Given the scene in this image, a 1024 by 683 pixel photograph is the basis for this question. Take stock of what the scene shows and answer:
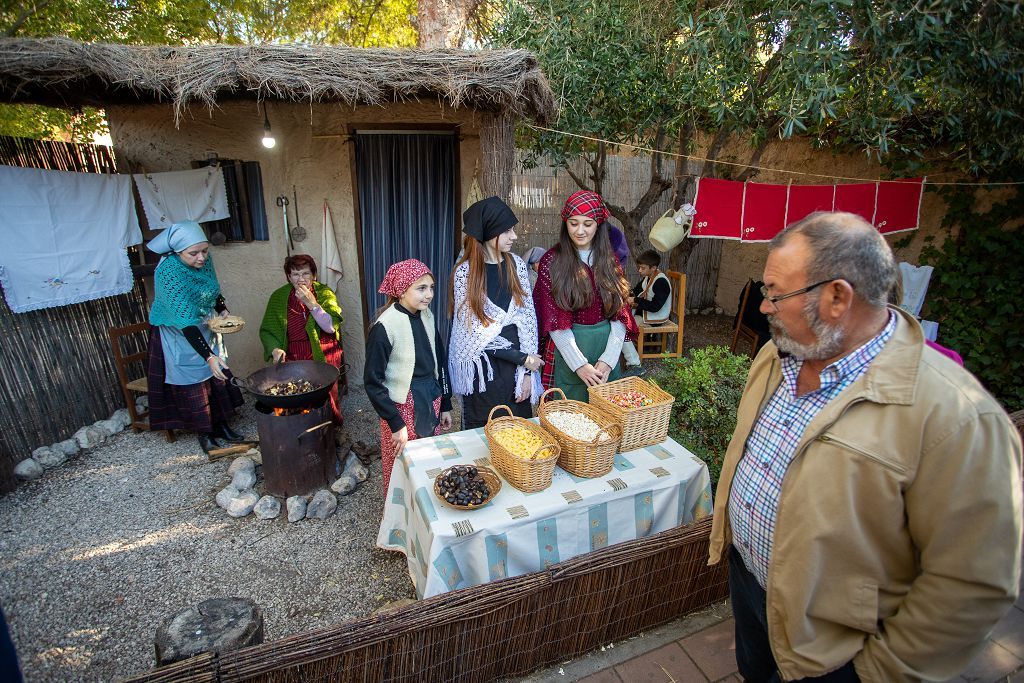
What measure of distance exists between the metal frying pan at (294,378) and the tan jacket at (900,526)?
3204 millimetres

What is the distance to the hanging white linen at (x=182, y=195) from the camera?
197 inches

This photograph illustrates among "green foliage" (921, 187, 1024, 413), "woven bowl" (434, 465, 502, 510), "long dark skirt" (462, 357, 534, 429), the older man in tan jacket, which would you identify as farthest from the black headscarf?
"green foliage" (921, 187, 1024, 413)

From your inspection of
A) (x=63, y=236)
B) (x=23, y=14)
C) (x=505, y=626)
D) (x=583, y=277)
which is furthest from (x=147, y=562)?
(x=23, y=14)

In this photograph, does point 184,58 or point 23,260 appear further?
point 23,260

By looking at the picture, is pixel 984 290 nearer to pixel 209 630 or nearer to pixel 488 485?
pixel 488 485

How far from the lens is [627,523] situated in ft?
8.52

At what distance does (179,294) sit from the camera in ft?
13.8

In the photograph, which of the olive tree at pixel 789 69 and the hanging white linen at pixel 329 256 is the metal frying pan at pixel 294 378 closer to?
the hanging white linen at pixel 329 256

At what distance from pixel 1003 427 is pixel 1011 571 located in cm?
34

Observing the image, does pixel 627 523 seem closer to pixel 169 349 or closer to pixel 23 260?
pixel 169 349

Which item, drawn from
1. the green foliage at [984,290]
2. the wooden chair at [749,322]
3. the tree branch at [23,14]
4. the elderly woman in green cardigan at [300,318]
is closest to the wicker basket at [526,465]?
the elderly woman in green cardigan at [300,318]

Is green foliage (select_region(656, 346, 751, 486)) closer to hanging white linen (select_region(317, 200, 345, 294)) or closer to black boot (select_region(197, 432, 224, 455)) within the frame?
hanging white linen (select_region(317, 200, 345, 294))

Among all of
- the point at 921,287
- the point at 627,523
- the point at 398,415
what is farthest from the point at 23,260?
the point at 921,287

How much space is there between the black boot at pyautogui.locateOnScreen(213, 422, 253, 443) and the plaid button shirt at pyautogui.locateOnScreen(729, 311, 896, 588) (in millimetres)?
4477
